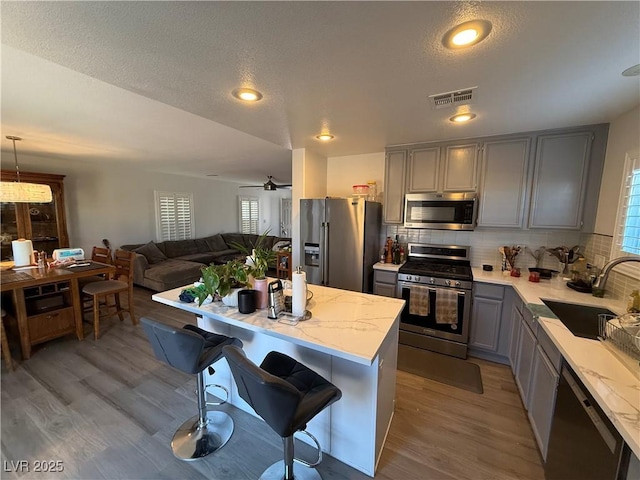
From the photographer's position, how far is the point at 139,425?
1872 mm

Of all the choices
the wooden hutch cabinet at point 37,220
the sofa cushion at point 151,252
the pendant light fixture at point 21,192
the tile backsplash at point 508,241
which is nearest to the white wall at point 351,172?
the tile backsplash at point 508,241

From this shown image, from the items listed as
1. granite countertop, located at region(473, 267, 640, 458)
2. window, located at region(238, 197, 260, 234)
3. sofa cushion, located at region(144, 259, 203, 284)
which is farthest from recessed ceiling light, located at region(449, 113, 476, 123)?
window, located at region(238, 197, 260, 234)

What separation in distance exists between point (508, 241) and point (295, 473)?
3.02m

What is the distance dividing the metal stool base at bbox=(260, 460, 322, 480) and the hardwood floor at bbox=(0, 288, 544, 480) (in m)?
0.06

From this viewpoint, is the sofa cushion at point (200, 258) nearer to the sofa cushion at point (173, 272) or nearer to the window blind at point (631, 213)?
the sofa cushion at point (173, 272)

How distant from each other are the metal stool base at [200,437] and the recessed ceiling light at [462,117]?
301cm

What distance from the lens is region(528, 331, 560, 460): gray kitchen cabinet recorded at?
147cm

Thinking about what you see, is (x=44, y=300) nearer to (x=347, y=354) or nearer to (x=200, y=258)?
(x=200, y=258)

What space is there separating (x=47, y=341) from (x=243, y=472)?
306 centimetres

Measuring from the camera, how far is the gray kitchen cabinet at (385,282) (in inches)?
118

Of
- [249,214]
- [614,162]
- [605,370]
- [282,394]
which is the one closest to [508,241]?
[614,162]

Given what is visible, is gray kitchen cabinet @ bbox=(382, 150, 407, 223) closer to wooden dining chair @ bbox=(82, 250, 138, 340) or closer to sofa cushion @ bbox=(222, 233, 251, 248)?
wooden dining chair @ bbox=(82, 250, 138, 340)

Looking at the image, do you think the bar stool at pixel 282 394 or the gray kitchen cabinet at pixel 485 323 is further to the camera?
the gray kitchen cabinet at pixel 485 323

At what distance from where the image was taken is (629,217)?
1.93 metres
